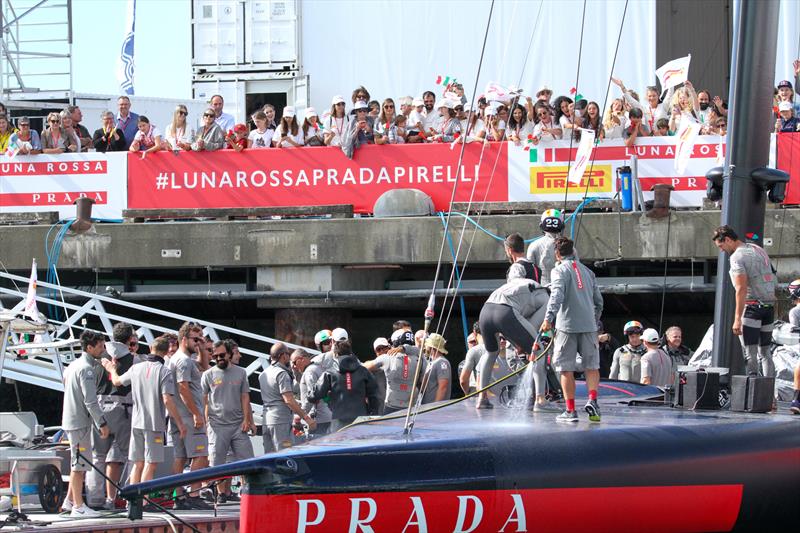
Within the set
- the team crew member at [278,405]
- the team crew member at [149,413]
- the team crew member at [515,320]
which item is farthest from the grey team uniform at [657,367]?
the team crew member at [149,413]

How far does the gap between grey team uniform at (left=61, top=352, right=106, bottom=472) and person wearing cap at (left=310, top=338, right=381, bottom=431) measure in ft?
6.37

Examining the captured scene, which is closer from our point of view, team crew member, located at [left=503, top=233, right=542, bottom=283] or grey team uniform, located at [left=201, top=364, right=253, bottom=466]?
team crew member, located at [left=503, top=233, right=542, bottom=283]

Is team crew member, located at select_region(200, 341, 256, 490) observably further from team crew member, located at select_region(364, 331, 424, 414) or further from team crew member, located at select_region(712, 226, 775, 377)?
team crew member, located at select_region(712, 226, 775, 377)

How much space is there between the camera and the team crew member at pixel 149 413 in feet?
36.4

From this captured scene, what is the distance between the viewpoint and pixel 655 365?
42.0 feet

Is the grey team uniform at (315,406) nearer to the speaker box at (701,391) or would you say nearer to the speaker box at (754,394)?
the speaker box at (701,391)

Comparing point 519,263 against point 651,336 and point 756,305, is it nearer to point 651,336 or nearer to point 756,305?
point 756,305

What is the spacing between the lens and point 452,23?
22.9 m

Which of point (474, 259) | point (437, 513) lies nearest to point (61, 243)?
point (474, 259)

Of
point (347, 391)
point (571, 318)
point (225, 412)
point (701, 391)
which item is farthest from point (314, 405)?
point (701, 391)

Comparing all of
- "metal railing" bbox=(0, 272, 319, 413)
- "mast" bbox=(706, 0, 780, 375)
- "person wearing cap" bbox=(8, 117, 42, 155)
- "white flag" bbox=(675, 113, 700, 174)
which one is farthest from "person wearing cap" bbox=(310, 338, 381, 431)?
"person wearing cap" bbox=(8, 117, 42, 155)

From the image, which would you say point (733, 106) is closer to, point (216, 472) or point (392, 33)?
point (216, 472)

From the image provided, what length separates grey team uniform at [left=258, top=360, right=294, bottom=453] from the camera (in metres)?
12.0

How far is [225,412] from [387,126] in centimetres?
643
